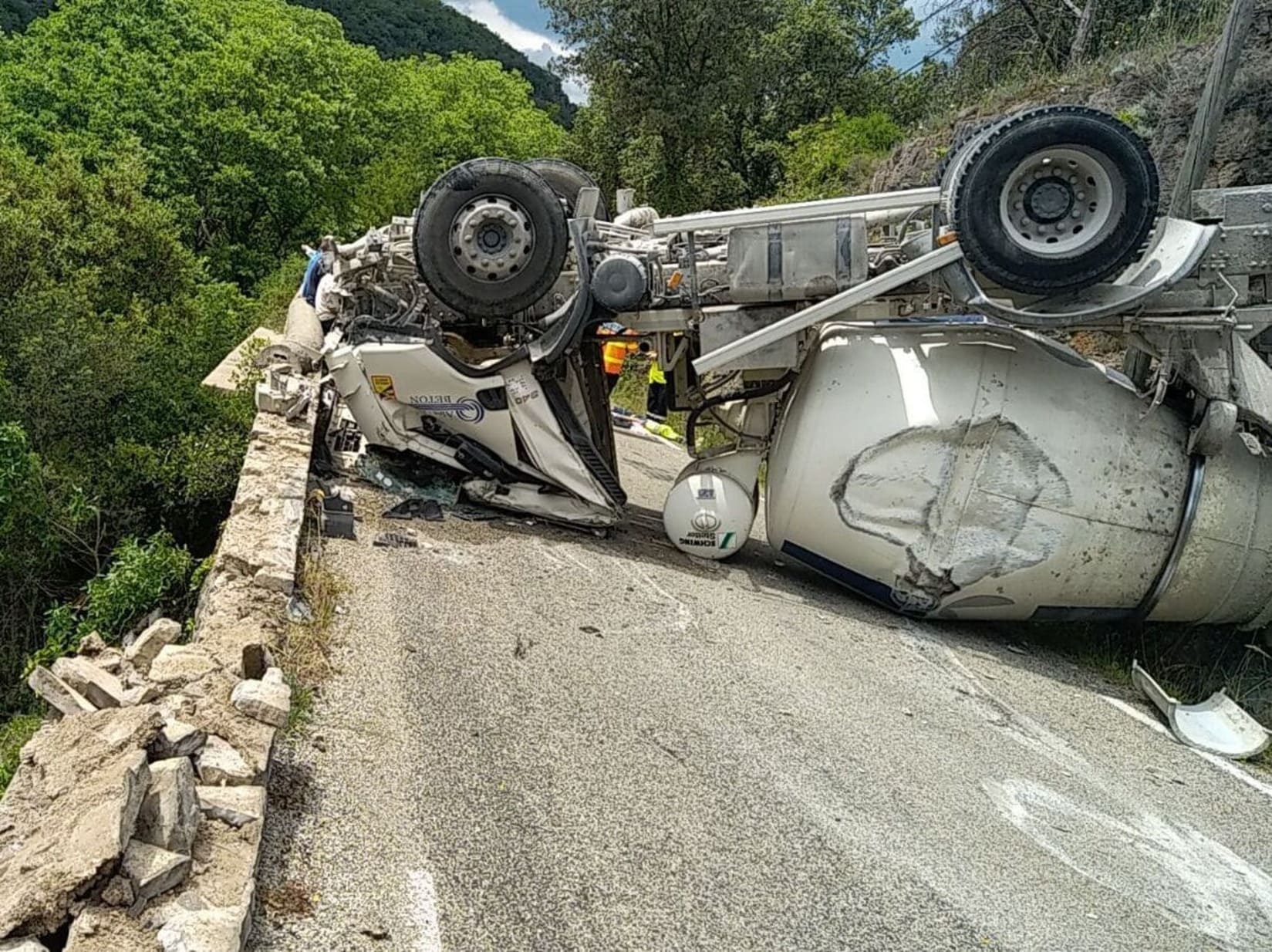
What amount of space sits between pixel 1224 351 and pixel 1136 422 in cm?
58

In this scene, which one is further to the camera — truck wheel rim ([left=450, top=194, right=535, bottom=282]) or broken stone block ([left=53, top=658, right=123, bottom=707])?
truck wheel rim ([left=450, top=194, right=535, bottom=282])

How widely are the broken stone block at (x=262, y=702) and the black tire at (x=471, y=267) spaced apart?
3781 millimetres

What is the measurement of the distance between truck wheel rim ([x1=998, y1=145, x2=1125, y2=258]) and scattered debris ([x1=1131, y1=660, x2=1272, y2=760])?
96.3 inches

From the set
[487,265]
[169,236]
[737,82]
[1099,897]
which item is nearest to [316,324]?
[487,265]

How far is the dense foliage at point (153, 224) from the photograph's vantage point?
9102mm

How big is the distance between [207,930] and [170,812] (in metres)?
0.36

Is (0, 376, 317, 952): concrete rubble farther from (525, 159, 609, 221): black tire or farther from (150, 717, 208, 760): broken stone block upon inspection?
(525, 159, 609, 221): black tire

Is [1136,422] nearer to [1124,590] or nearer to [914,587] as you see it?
[1124,590]

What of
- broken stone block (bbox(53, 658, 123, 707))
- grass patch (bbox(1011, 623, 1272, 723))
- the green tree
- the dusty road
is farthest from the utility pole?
the green tree

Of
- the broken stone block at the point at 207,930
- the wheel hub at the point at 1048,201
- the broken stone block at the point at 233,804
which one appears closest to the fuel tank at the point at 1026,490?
the wheel hub at the point at 1048,201

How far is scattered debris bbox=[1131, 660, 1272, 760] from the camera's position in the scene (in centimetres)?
514

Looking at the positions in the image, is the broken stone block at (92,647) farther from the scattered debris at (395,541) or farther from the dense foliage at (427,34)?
the dense foliage at (427,34)

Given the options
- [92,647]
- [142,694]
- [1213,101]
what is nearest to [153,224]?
[92,647]

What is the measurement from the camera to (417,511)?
6.93 m
